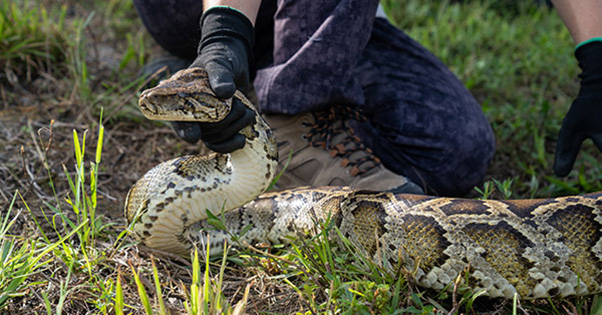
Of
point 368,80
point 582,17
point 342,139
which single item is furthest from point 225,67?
point 582,17

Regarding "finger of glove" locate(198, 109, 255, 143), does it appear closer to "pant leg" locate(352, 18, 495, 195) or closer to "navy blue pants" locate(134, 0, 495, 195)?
"navy blue pants" locate(134, 0, 495, 195)

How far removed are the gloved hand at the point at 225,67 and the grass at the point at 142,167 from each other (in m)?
0.51

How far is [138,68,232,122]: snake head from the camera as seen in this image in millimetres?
2404

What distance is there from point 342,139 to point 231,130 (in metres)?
1.25

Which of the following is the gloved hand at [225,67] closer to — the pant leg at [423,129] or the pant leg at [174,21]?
the pant leg at [174,21]

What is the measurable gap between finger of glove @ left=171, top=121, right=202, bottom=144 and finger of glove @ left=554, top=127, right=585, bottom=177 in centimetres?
206

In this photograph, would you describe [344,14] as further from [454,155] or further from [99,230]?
[99,230]

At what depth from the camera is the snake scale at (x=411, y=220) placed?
2404 mm

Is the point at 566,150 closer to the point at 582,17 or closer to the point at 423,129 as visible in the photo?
the point at 582,17

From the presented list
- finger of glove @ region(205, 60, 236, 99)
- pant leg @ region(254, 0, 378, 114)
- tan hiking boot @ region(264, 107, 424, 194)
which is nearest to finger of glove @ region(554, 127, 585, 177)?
tan hiking boot @ region(264, 107, 424, 194)

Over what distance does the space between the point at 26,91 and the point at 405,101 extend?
302cm

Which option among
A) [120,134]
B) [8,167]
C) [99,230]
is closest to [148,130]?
[120,134]

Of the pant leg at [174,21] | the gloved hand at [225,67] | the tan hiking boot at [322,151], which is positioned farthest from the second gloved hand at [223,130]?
the pant leg at [174,21]

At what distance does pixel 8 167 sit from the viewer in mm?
3406
